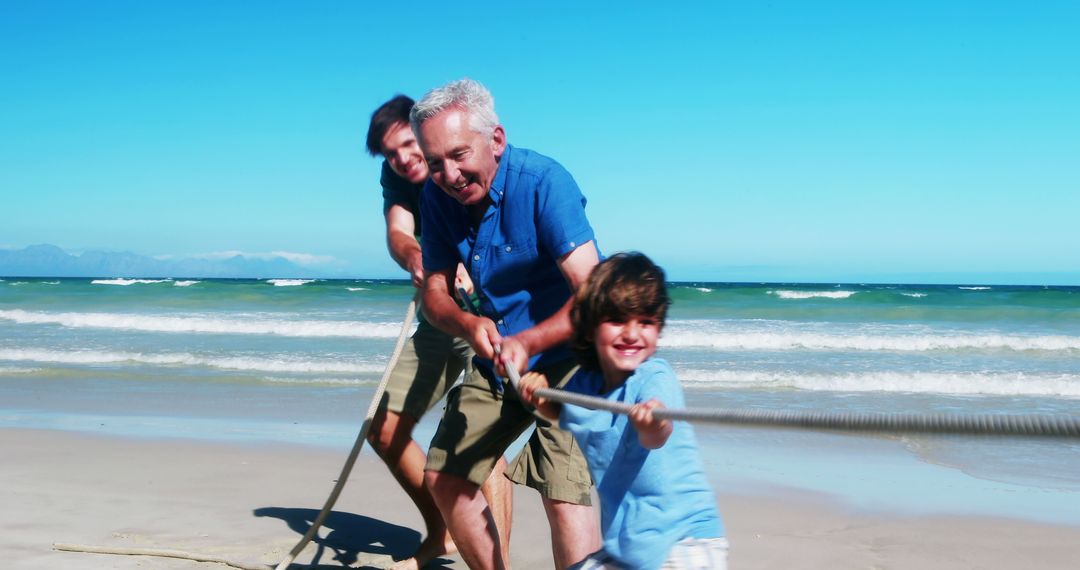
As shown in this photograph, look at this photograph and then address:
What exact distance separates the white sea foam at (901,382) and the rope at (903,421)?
789 centimetres

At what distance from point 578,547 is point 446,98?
4.16 feet

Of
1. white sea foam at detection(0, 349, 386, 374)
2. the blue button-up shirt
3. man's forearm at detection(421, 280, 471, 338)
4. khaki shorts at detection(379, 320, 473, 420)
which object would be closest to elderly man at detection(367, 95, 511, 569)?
khaki shorts at detection(379, 320, 473, 420)

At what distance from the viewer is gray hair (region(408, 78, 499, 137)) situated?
262 centimetres

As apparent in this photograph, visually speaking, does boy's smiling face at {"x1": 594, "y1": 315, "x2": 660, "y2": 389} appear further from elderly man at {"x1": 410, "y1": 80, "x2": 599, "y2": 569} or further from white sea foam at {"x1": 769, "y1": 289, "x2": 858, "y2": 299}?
white sea foam at {"x1": 769, "y1": 289, "x2": 858, "y2": 299}

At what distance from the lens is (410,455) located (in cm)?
391

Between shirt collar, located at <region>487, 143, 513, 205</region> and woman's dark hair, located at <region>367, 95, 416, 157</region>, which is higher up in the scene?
woman's dark hair, located at <region>367, 95, 416, 157</region>

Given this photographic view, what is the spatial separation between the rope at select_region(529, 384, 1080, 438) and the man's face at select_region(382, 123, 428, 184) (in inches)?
74.5

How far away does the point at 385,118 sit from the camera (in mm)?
3588

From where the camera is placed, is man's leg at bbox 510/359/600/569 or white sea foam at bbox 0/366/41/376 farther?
white sea foam at bbox 0/366/41/376

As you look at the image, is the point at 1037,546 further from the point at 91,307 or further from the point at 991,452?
the point at 91,307

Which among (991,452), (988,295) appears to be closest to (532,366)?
(991,452)

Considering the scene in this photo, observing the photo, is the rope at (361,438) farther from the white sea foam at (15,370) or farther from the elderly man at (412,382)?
the white sea foam at (15,370)

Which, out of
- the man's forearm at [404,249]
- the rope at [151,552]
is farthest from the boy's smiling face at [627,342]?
the rope at [151,552]

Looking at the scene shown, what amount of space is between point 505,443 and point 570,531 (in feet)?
1.23
